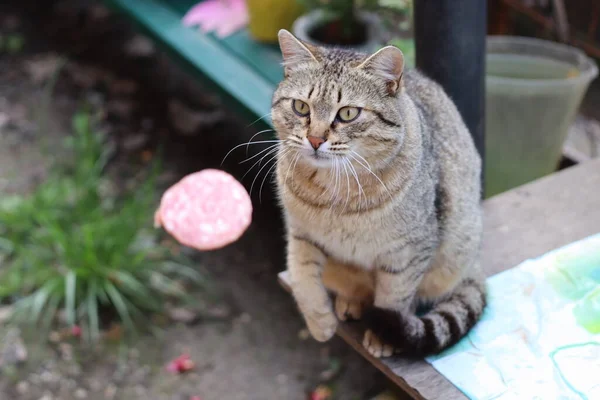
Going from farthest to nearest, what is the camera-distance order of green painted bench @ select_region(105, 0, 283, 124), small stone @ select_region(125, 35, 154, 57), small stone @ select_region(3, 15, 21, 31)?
small stone @ select_region(3, 15, 21, 31) < small stone @ select_region(125, 35, 154, 57) < green painted bench @ select_region(105, 0, 283, 124)

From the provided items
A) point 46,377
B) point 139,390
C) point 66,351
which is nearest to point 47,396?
point 46,377

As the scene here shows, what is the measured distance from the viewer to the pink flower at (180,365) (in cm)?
221

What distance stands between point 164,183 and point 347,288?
4.98 ft

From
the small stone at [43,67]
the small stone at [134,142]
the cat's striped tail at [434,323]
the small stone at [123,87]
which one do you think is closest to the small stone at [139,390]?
the cat's striped tail at [434,323]

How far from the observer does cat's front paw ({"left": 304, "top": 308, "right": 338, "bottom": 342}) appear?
4.81 feet

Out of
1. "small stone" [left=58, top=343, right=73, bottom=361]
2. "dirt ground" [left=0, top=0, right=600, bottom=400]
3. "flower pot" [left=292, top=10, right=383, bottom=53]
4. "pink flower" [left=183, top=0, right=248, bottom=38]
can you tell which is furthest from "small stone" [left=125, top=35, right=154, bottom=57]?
"small stone" [left=58, top=343, right=73, bottom=361]

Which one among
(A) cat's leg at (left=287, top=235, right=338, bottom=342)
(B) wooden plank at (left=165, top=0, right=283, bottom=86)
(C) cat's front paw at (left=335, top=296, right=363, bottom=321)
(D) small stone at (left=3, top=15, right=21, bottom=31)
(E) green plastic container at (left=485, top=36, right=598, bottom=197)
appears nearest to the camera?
(A) cat's leg at (left=287, top=235, right=338, bottom=342)

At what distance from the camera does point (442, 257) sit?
1483 mm

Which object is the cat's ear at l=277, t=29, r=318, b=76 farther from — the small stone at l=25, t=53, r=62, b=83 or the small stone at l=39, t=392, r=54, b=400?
the small stone at l=25, t=53, r=62, b=83

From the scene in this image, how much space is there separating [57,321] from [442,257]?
4.84 feet

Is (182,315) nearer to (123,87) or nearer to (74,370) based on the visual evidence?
(74,370)

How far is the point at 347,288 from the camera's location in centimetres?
154

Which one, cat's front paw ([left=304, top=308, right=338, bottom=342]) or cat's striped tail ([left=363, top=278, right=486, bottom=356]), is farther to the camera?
cat's front paw ([left=304, top=308, right=338, bottom=342])

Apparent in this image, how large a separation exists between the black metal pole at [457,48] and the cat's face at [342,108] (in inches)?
18.0
